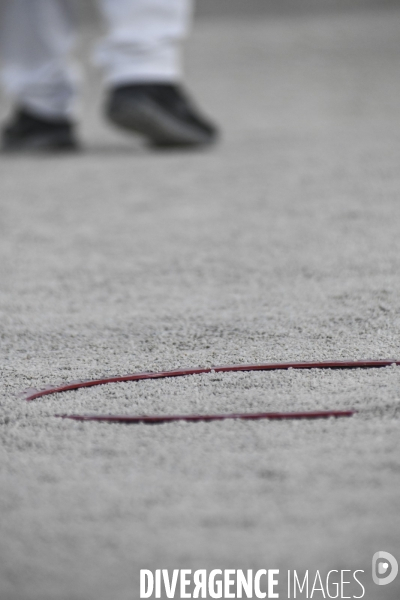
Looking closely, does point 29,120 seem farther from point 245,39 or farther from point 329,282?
point 245,39

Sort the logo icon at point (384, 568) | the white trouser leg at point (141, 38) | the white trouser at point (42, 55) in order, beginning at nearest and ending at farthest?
the logo icon at point (384, 568) → the white trouser leg at point (141, 38) → the white trouser at point (42, 55)

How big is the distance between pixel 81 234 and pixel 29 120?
2.97 ft

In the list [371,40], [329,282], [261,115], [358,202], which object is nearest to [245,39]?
[371,40]

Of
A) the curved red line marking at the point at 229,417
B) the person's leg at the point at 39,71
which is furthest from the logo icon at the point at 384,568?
the person's leg at the point at 39,71

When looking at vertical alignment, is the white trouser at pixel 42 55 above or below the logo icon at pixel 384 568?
above

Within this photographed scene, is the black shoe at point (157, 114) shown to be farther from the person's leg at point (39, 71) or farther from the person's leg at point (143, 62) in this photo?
the person's leg at point (39, 71)

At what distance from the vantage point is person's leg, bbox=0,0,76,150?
6.12 feet

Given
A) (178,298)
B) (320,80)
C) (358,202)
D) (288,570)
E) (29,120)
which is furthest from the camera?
(320,80)

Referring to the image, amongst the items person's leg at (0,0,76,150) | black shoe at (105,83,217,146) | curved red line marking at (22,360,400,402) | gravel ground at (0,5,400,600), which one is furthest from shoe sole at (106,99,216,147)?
curved red line marking at (22,360,400,402)

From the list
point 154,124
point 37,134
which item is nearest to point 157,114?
point 154,124

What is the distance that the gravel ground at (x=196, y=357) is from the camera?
0.39 metres

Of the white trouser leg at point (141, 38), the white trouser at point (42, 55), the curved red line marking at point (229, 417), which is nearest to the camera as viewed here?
the curved red line marking at point (229, 417)

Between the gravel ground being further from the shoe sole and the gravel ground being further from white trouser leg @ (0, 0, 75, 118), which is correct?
white trouser leg @ (0, 0, 75, 118)

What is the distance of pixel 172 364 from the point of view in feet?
2.06
